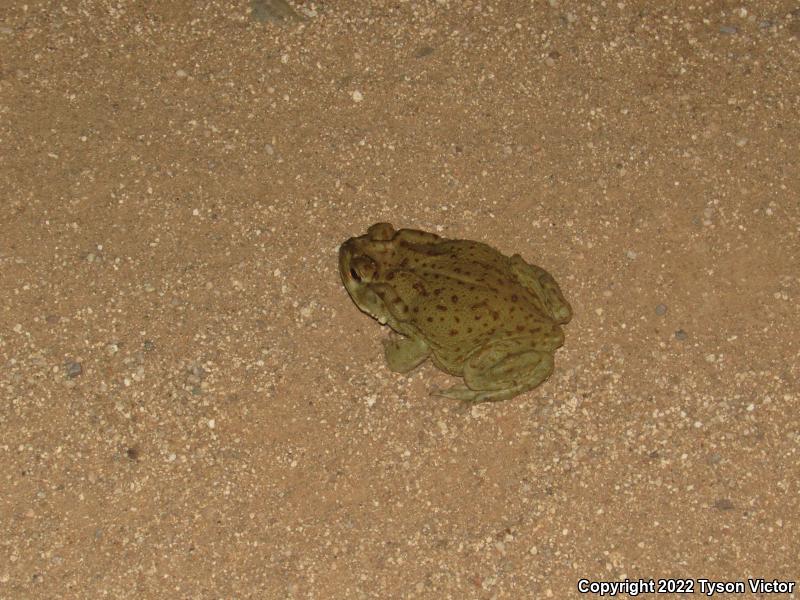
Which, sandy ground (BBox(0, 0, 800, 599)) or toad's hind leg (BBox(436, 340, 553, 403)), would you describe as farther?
sandy ground (BBox(0, 0, 800, 599))

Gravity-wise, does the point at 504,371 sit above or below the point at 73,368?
above

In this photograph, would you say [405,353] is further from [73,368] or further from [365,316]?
[73,368]

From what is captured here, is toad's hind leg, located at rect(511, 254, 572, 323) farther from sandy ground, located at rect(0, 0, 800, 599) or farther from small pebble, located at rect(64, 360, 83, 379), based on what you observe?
small pebble, located at rect(64, 360, 83, 379)

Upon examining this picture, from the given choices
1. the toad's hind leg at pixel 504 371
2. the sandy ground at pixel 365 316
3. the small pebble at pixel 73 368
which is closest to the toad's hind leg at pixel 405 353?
the sandy ground at pixel 365 316

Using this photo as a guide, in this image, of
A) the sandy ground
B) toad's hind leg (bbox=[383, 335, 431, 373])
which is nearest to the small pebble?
the sandy ground

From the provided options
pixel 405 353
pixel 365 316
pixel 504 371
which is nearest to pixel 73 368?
pixel 365 316

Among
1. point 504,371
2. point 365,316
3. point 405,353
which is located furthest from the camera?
point 365,316

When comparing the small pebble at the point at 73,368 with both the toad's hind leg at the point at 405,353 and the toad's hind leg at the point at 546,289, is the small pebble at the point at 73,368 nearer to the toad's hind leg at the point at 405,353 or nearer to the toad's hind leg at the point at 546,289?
the toad's hind leg at the point at 405,353
